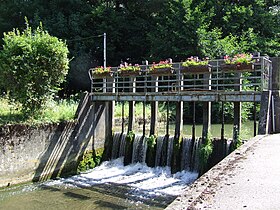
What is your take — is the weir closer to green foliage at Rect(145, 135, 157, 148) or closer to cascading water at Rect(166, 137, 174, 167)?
cascading water at Rect(166, 137, 174, 167)

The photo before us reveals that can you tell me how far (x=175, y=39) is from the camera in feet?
82.0

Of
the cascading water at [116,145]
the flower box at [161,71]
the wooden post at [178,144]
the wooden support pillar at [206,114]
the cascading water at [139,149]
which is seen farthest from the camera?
the cascading water at [116,145]

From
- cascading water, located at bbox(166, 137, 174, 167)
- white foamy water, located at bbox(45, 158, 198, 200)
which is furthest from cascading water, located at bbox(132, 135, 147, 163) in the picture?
cascading water, located at bbox(166, 137, 174, 167)

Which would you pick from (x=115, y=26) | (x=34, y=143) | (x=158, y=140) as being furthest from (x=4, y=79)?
(x=115, y=26)

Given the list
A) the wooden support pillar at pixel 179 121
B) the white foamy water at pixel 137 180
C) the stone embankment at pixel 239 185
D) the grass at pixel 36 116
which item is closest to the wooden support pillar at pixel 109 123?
the white foamy water at pixel 137 180

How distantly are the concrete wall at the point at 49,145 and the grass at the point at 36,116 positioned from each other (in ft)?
0.83

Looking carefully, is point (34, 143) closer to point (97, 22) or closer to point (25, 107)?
point (25, 107)

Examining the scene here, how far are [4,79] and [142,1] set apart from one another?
761 inches

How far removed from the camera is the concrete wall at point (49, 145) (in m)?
11.2

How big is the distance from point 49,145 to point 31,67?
2785 millimetres

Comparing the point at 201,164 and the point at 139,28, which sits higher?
the point at 139,28

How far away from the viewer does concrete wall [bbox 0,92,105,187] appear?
1120cm

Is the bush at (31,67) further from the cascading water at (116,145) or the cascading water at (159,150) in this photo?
the cascading water at (159,150)

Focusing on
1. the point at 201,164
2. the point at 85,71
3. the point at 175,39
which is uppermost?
the point at 175,39
